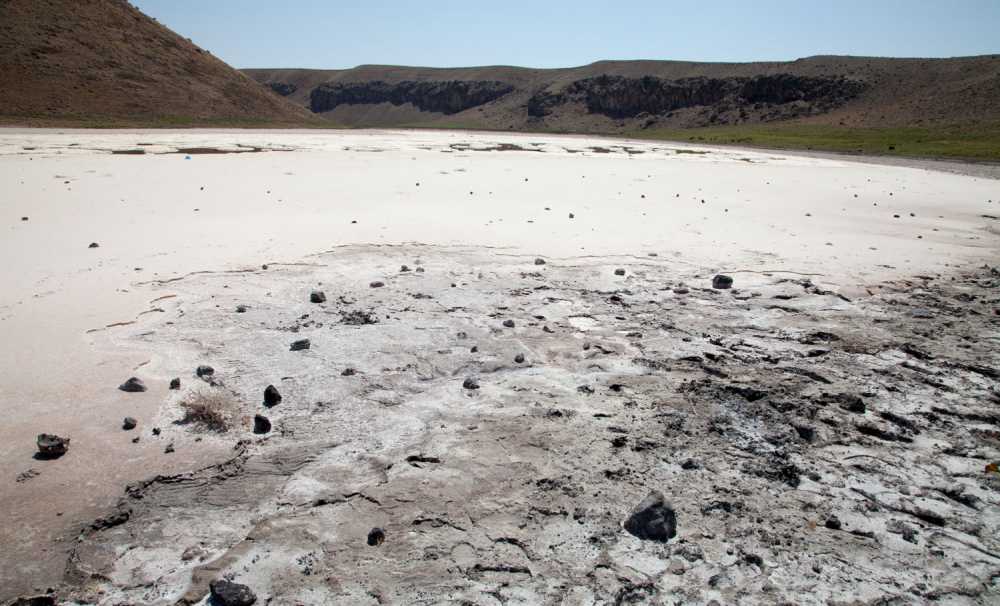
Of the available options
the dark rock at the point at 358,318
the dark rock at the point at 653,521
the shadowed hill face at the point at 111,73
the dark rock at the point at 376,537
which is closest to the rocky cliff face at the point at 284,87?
the shadowed hill face at the point at 111,73

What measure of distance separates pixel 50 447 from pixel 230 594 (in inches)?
58.7

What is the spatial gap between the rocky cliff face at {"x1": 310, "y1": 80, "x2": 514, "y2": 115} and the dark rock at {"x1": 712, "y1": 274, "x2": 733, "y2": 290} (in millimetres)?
116358

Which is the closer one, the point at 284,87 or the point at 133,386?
the point at 133,386

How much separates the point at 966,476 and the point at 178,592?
3.77 m

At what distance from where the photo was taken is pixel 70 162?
1516 cm

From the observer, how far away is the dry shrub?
3625mm

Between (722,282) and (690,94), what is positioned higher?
(690,94)

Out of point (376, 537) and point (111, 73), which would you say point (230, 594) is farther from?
point (111, 73)

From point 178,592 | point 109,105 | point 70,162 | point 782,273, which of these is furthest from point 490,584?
point 109,105

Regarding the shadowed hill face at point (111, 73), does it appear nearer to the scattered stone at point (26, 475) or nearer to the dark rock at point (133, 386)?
the dark rock at point (133, 386)

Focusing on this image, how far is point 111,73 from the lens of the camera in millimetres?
47656

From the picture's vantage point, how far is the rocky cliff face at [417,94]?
119250mm

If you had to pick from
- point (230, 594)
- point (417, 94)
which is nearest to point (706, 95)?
point (417, 94)

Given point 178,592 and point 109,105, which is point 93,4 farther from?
point 178,592
